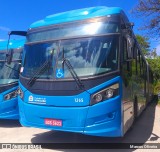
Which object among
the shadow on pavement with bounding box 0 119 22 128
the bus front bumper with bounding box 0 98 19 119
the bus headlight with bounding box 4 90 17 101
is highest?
the bus headlight with bounding box 4 90 17 101

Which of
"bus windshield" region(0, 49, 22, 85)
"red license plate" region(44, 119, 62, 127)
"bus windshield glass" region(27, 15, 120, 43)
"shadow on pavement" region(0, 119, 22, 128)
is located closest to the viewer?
"red license plate" region(44, 119, 62, 127)

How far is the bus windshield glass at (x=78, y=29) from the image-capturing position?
19.1 feet

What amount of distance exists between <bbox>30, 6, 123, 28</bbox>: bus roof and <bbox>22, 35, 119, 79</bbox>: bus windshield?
1.99 ft

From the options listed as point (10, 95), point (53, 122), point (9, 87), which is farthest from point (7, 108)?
point (53, 122)

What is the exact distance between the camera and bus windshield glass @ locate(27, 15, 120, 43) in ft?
19.1

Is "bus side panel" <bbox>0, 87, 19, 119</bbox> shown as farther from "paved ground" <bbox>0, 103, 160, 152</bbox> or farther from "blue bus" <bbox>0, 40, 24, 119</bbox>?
"paved ground" <bbox>0, 103, 160, 152</bbox>

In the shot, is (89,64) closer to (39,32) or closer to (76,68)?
(76,68)

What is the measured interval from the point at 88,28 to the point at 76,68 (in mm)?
985

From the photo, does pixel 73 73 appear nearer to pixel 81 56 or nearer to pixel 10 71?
pixel 81 56

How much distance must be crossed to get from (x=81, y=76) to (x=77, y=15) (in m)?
1.67

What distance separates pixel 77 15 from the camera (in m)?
6.32

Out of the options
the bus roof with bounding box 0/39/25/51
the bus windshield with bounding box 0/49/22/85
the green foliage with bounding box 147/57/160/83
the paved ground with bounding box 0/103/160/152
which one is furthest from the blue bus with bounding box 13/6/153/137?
the green foliage with bounding box 147/57/160/83

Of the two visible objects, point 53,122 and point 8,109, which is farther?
point 8,109

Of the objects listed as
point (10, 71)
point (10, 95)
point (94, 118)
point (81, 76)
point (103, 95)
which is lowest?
point (94, 118)
